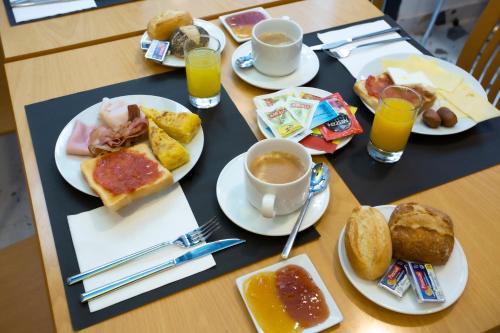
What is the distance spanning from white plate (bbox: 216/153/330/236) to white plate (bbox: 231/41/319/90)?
36cm

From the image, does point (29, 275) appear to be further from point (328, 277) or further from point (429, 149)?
point (429, 149)

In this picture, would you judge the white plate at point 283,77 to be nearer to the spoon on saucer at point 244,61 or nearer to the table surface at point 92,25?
the spoon on saucer at point 244,61

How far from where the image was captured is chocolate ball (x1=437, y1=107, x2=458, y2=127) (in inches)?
44.8

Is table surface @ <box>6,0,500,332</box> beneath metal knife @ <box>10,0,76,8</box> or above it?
beneath

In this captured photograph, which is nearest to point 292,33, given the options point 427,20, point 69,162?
point 69,162

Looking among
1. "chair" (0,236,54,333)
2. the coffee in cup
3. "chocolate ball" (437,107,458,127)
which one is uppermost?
the coffee in cup

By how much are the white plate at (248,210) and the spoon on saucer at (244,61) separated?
1.39 feet

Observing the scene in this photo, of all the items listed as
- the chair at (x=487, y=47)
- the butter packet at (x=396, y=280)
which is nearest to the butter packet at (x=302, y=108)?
the butter packet at (x=396, y=280)

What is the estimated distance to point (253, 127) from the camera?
3.91 ft

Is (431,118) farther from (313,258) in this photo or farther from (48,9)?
(48,9)

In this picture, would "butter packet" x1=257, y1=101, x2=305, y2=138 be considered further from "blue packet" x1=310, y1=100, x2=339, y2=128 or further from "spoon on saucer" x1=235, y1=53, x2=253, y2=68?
"spoon on saucer" x1=235, y1=53, x2=253, y2=68

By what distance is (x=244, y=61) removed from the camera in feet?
4.43

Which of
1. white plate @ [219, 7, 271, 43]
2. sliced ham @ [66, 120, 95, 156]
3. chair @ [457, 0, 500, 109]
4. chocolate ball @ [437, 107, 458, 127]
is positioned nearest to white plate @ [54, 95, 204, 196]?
sliced ham @ [66, 120, 95, 156]

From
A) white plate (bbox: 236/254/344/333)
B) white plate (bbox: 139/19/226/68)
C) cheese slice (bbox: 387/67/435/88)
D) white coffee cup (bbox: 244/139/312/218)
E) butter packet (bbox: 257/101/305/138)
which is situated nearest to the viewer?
white plate (bbox: 236/254/344/333)
